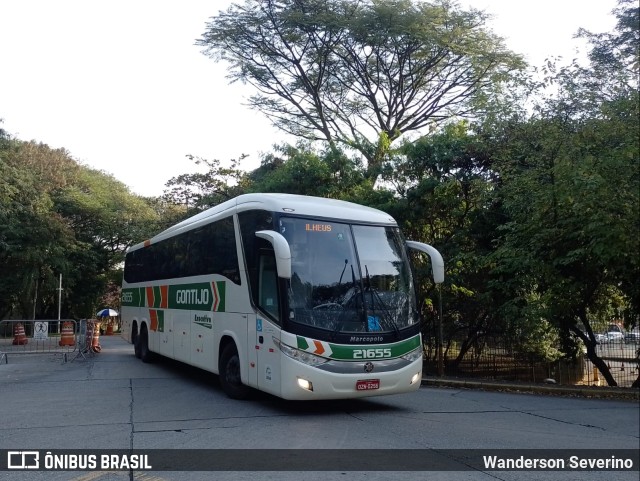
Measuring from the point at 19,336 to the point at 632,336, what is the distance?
18648 mm

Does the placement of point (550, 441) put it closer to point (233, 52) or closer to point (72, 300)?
point (233, 52)

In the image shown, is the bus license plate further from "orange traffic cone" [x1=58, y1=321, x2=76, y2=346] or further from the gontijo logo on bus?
"orange traffic cone" [x1=58, y1=321, x2=76, y2=346]

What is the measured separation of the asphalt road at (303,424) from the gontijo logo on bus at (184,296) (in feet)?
5.73

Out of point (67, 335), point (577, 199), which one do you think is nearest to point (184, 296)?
point (577, 199)

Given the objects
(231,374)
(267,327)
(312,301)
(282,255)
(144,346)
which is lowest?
(144,346)

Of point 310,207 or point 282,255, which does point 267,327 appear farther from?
point 310,207

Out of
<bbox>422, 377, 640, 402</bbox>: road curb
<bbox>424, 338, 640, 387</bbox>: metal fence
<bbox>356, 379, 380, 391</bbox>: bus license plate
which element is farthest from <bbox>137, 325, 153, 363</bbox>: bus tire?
<bbox>356, 379, 380, 391</bbox>: bus license plate

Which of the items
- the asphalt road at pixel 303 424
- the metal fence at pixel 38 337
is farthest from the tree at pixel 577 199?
the metal fence at pixel 38 337

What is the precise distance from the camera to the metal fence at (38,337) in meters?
20.7

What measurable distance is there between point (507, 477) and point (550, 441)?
153 cm

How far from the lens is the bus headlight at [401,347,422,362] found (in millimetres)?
9789

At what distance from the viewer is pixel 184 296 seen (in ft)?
46.2

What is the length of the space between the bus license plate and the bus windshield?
74 centimetres

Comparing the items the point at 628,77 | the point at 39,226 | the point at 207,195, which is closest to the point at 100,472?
the point at 628,77
